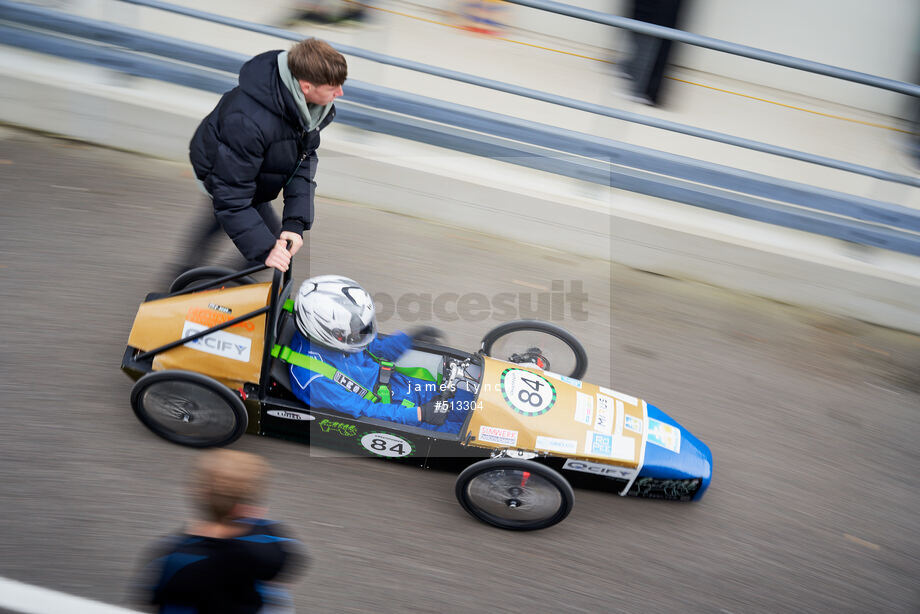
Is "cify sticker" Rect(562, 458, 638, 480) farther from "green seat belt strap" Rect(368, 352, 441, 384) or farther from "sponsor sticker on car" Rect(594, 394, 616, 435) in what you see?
"green seat belt strap" Rect(368, 352, 441, 384)

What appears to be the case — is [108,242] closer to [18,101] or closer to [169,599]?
[18,101]

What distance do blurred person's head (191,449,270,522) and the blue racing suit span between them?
4.07ft

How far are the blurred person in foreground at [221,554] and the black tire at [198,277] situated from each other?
214 centimetres

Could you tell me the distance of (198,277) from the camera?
4.12 meters

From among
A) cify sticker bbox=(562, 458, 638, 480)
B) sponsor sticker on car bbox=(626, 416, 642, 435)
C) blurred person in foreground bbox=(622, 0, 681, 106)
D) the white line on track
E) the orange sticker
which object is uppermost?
blurred person in foreground bbox=(622, 0, 681, 106)

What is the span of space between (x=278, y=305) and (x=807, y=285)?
428cm

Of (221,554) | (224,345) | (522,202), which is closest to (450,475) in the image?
(224,345)

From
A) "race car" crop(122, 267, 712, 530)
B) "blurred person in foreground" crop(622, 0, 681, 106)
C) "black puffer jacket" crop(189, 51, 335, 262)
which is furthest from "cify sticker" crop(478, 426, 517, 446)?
"blurred person in foreground" crop(622, 0, 681, 106)

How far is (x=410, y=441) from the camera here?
3.48 meters

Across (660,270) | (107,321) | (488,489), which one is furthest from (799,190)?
(107,321)

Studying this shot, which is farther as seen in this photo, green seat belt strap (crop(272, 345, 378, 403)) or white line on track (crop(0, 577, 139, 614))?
green seat belt strap (crop(272, 345, 378, 403))

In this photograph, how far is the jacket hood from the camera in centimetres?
326

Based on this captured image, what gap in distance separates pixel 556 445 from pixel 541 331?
0.92m

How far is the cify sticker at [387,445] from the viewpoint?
3.47 meters
